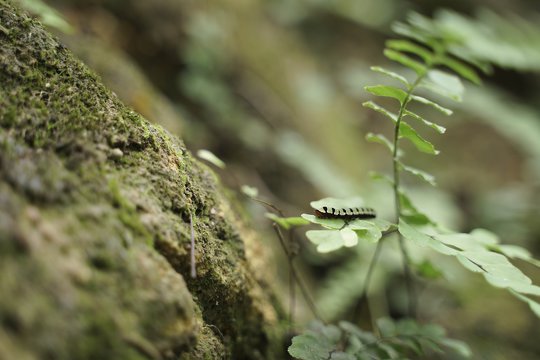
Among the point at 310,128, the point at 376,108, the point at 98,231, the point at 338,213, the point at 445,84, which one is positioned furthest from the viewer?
the point at 310,128

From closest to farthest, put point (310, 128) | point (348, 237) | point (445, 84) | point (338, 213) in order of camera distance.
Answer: point (348, 237) → point (338, 213) → point (445, 84) → point (310, 128)

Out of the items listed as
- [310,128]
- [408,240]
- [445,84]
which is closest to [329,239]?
[408,240]

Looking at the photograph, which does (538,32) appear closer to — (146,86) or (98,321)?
(146,86)

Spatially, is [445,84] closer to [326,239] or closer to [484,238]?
[484,238]

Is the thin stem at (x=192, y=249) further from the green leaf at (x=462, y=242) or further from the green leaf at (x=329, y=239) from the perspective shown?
the green leaf at (x=462, y=242)

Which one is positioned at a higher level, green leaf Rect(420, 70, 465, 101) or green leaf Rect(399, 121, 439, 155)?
green leaf Rect(420, 70, 465, 101)

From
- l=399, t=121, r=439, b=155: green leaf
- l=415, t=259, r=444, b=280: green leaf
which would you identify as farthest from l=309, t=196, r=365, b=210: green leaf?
l=415, t=259, r=444, b=280: green leaf

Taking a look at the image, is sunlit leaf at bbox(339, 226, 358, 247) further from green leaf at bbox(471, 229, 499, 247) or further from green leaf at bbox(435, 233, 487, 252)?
green leaf at bbox(471, 229, 499, 247)

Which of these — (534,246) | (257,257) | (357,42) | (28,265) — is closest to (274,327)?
(257,257)
